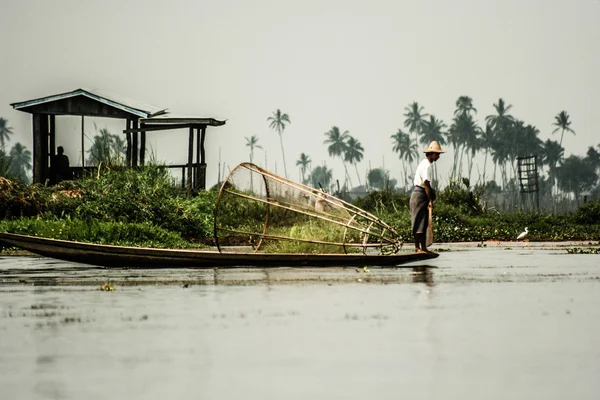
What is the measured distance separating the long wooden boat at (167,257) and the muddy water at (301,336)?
50 centimetres

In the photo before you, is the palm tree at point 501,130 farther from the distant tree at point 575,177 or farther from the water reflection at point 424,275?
the water reflection at point 424,275

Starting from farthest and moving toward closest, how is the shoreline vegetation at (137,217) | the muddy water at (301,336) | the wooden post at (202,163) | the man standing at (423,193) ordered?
the wooden post at (202,163), the shoreline vegetation at (137,217), the man standing at (423,193), the muddy water at (301,336)

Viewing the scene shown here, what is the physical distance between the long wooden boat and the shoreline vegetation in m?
4.85

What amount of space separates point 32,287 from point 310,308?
4.80m

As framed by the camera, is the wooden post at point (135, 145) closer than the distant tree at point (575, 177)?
Yes

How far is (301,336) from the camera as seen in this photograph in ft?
32.3

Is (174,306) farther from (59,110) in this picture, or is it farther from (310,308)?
(59,110)

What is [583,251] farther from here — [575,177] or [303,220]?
[575,177]

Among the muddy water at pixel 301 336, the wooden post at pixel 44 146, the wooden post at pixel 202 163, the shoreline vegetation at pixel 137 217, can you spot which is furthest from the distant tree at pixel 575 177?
the muddy water at pixel 301 336

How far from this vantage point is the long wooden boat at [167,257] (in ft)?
55.7

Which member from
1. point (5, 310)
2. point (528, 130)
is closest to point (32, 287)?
point (5, 310)

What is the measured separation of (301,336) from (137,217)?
16318 millimetres

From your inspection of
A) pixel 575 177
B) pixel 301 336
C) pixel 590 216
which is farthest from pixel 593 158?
pixel 301 336

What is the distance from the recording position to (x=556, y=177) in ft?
579
